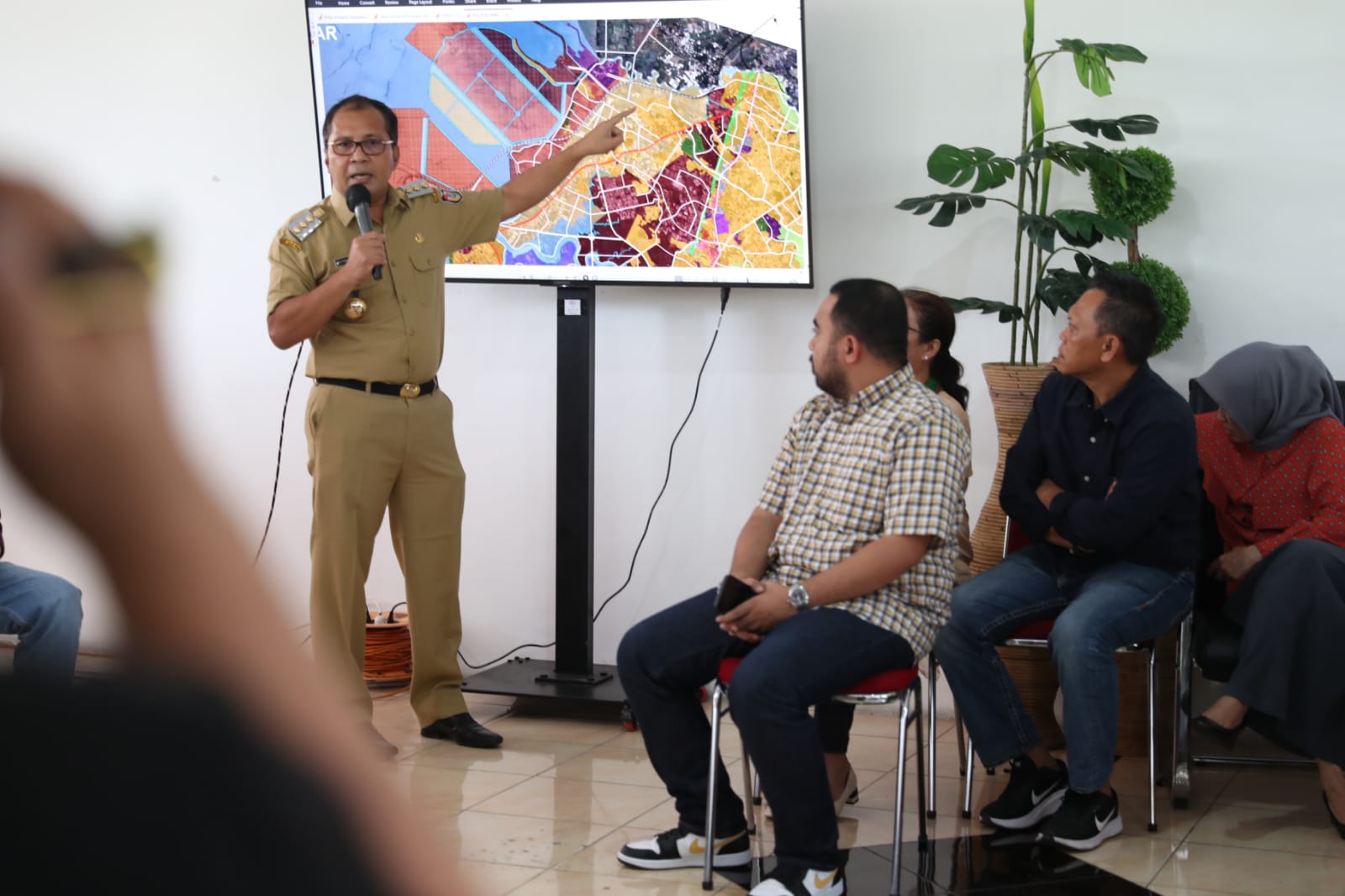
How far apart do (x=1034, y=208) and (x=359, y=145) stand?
1.84 meters

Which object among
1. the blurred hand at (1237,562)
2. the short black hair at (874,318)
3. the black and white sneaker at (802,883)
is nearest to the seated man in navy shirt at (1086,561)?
the blurred hand at (1237,562)

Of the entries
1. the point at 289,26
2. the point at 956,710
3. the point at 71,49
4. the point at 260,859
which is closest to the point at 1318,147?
the point at 956,710

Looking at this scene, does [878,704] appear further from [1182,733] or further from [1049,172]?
[1049,172]

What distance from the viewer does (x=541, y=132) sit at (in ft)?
13.1

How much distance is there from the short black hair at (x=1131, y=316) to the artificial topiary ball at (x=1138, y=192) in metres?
0.54

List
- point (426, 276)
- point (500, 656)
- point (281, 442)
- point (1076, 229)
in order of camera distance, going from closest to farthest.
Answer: point (1076, 229) < point (426, 276) < point (500, 656) < point (281, 442)

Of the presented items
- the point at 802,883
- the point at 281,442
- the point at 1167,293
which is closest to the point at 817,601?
the point at 802,883

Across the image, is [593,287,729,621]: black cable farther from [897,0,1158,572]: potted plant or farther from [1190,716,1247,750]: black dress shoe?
[1190,716,1247,750]: black dress shoe

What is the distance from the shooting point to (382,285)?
3.59m

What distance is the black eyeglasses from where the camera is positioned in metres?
3.56

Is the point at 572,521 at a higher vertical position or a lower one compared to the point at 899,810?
higher

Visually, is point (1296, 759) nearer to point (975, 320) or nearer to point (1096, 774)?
point (1096, 774)

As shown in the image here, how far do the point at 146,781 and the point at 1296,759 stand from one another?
12.2ft

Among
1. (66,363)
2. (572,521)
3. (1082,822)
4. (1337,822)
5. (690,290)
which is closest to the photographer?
(66,363)
